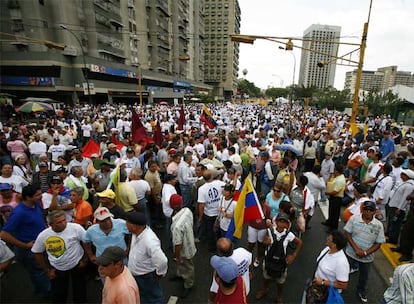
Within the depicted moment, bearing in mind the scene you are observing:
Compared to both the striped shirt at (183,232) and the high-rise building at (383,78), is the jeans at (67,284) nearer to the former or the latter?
the striped shirt at (183,232)

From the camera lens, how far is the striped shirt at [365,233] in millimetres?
3607

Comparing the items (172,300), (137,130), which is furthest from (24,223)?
(137,130)

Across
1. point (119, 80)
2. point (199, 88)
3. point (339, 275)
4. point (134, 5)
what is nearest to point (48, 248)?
point (339, 275)

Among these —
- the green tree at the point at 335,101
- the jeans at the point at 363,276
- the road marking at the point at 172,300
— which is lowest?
the road marking at the point at 172,300

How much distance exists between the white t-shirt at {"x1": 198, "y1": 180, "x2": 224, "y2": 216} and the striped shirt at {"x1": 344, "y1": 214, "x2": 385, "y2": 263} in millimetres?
2259

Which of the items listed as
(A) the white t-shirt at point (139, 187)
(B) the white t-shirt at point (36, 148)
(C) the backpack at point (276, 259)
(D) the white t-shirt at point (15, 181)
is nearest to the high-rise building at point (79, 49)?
(B) the white t-shirt at point (36, 148)

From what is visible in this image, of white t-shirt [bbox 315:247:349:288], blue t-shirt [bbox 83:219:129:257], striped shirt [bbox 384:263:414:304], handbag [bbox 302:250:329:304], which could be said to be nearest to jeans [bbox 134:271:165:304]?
blue t-shirt [bbox 83:219:129:257]

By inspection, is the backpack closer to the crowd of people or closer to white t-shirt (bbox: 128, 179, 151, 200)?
the crowd of people

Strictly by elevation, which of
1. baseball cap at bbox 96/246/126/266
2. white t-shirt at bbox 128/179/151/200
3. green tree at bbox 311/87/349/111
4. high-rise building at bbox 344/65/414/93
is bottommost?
white t-shirt at bbox 128/179/151/200

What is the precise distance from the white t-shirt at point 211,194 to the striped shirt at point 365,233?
2.26 meters

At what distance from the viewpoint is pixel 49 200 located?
4.41 m

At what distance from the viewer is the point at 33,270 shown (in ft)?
12.5

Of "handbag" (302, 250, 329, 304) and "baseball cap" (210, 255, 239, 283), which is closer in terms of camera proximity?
"baseball cap" (210, 255, 239, 283)

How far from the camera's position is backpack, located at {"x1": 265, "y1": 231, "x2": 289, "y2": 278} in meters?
3.47
